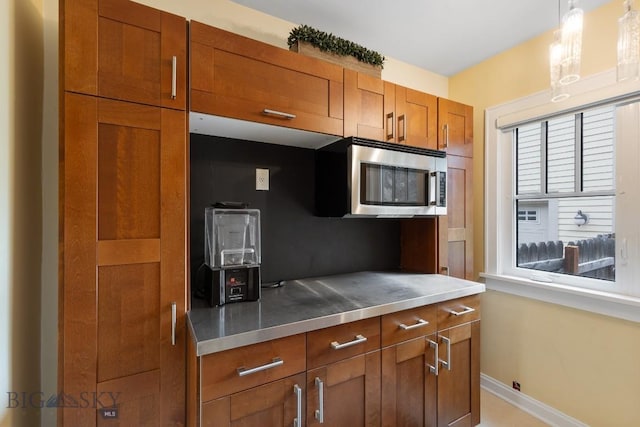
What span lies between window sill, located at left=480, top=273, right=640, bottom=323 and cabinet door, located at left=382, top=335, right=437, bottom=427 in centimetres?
96

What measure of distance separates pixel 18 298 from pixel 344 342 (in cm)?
129

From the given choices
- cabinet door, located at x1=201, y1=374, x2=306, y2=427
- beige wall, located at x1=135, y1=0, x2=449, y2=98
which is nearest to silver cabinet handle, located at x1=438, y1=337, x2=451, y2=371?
cabinet door, located at x1=201, y1=374, x2=306, y2=427

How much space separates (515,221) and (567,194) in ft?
1.27

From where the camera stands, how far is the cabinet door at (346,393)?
1.21 meters

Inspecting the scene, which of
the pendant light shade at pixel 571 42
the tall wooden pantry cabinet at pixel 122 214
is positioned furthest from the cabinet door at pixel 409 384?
the pendant light shade at pixel 571 42

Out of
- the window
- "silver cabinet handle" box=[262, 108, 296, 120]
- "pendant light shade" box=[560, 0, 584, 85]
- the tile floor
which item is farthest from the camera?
the tile floor

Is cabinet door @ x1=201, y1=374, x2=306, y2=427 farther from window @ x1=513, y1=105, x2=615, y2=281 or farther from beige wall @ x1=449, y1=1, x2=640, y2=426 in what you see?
window @ x1=513, y1=105, x2=615, y2=281

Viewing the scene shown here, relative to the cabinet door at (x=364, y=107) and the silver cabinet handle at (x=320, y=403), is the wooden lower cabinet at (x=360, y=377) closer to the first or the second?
the silver cabinet handle at (x=320, y=403)

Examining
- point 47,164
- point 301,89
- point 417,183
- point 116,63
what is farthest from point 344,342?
point 47,164

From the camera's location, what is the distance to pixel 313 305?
1.39 meters

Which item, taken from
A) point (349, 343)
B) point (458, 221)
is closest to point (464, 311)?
point (458, 221)

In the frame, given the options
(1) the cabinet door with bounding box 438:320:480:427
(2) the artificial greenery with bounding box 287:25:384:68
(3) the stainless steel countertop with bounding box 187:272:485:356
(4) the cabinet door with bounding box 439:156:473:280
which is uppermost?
(2) the artificial greenery with bounding box 287:25:384:68

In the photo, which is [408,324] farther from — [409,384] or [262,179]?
[262,179]

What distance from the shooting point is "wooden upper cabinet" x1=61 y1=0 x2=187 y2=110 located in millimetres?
1030
